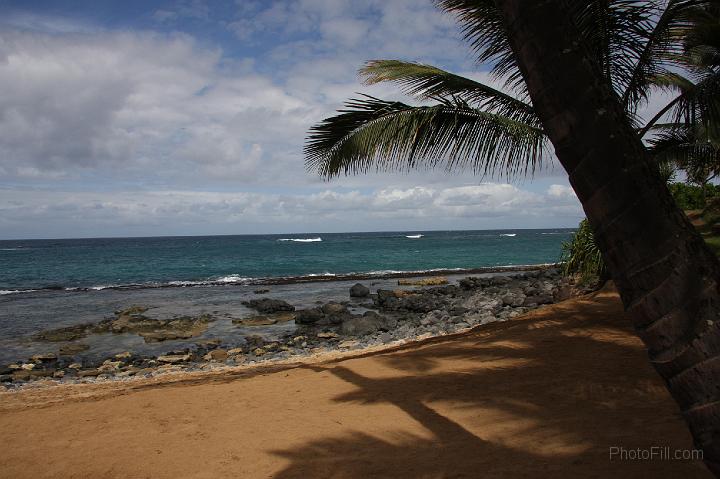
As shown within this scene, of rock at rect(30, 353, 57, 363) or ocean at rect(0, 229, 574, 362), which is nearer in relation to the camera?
rock at rect(30, 353, 57, 363)

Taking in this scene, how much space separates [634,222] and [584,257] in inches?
525

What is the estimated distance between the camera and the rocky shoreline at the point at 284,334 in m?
11.1

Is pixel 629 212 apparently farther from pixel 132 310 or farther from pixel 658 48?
pixel 132 310

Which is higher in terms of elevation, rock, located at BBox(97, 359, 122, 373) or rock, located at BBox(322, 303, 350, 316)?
rock, located at BBox(322, 303, 350, 316)

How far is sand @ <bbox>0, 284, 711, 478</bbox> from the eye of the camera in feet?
12.9

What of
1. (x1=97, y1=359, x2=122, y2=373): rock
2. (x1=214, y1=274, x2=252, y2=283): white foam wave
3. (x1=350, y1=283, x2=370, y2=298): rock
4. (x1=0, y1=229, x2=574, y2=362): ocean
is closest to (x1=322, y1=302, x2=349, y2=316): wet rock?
(x1=0, y1=229, x2=574, y2=362): ocean

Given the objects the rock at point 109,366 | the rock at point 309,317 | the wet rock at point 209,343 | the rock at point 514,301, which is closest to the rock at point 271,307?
the rock at point 309,317

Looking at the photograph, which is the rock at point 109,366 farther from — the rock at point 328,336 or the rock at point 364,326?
the rock at point 364,326

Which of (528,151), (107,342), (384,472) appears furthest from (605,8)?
(107,342)

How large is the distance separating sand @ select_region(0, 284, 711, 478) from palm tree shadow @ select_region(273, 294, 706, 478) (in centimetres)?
2

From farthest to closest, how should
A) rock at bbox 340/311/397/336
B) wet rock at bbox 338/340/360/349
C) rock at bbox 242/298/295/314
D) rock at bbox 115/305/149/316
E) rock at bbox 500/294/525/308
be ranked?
1. rock at bbox 115/305/149/316
2. rock at bbox 242/298/295/314
3. rock at bbox 500/294/525/308
4. rock at bbox 340/311/397/336
5. wet rock at bbox 338/340/360/349

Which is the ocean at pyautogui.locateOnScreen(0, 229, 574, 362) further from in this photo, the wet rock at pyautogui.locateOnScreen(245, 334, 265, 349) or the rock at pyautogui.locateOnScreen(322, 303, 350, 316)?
the rock at pyautogui.locateOnScreen(322, 303, 350, 316)

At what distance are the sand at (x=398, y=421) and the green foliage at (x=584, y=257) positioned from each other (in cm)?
542

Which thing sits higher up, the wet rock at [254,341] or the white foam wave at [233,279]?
the wet rock at [254,341]
